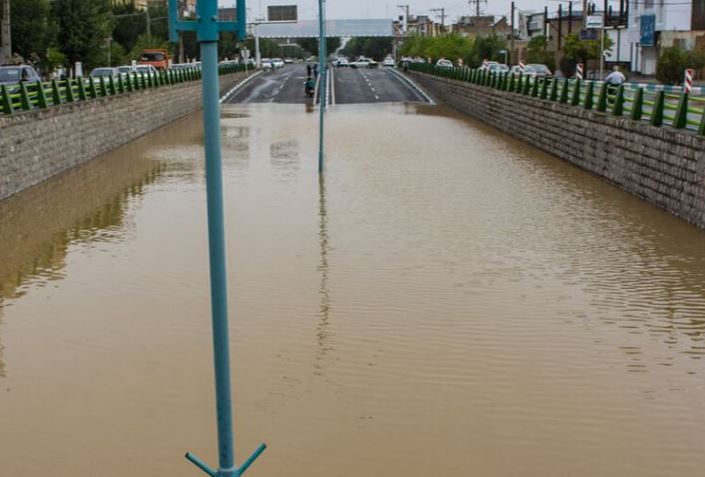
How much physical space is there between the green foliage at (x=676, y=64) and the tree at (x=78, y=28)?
3336 centimetres

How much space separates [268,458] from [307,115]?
4325cm

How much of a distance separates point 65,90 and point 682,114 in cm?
1737

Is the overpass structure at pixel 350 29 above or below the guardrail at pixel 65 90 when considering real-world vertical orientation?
above

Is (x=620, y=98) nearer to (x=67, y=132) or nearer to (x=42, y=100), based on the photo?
(x=42, y=100)

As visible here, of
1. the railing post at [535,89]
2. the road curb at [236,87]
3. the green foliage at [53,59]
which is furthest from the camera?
the road curb at [236,87]

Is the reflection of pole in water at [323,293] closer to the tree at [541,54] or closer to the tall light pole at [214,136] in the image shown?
the tall light pole at [214,136]

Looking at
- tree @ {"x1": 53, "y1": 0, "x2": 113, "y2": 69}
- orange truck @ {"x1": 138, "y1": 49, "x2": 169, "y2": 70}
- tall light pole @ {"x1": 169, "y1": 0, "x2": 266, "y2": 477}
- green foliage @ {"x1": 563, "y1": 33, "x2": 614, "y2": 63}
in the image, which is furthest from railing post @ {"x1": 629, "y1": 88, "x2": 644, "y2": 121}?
orange truck @ {"x1": 138, "y1": 49, "x2": 169, "y2": 70}

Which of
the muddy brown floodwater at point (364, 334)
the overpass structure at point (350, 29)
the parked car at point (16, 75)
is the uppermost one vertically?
the overpass structure at point (350, 29)

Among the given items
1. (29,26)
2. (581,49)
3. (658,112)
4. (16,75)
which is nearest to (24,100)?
(16,75)

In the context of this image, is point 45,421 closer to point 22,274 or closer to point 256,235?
point 22,274

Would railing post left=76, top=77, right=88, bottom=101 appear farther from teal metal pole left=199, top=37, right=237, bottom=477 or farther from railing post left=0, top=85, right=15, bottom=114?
teal metal pole left=199, top=37, right=237, bottom=477

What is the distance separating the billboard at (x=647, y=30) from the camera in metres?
71.1

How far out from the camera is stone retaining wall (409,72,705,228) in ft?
59.5

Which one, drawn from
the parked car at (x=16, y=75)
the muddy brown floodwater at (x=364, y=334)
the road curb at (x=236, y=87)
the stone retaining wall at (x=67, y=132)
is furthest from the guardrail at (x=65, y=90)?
the road curb at (x=236, y=87)
